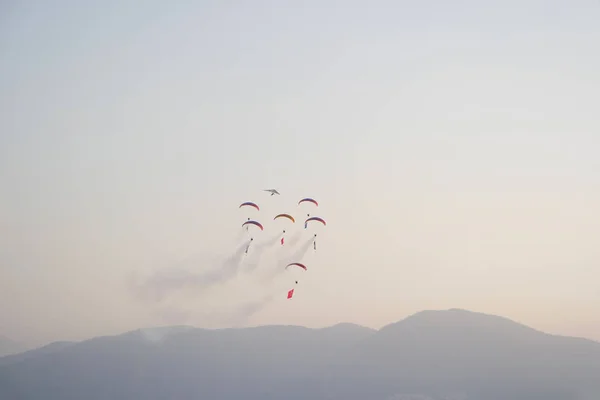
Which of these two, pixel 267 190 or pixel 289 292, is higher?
pixel 267 190

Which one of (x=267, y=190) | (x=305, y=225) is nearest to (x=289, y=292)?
(x=305, y=225)

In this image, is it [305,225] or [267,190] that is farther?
[267,190]

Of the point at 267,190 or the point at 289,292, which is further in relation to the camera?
the point at 267,190

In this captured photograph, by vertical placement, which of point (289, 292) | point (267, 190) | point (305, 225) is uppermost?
point (267, 190)

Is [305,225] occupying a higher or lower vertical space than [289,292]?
higher

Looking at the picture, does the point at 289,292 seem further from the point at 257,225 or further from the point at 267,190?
the point at 267,190

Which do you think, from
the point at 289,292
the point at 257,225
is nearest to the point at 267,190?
the point at 257,225

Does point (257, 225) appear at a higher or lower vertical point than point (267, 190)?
lower
